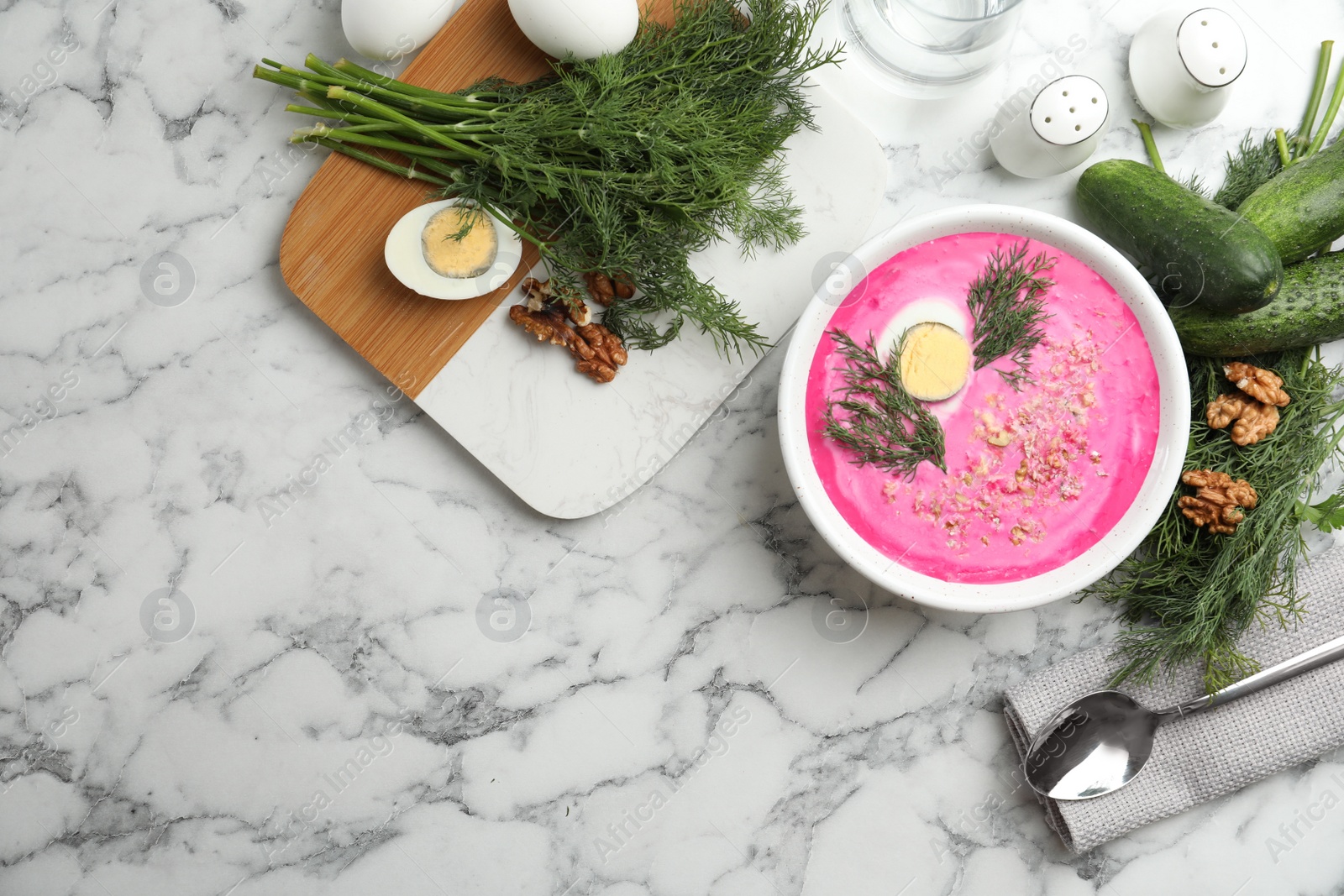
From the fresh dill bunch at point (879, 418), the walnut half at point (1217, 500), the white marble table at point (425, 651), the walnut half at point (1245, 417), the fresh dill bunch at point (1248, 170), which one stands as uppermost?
the fresh dill bunch at point (1248, 170)

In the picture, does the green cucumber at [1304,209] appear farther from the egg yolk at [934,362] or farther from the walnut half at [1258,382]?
the egg yolk at [934,362]

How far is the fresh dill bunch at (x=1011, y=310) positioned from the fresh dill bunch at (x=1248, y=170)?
0.58 m

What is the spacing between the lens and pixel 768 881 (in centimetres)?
191

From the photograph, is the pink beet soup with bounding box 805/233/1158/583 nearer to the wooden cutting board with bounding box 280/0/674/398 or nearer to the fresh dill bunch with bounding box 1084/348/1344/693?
the fresh dill bunch with bounding box 1084/348/1344/693

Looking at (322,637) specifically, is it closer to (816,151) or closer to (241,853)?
(241,853)

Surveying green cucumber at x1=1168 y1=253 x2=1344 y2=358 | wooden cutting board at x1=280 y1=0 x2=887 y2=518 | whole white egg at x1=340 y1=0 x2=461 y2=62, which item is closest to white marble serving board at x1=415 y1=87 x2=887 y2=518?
wooden cutting board at x1=280 y1=0 x2=887 y2=518

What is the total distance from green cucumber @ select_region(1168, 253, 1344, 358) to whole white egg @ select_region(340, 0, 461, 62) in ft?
5.51

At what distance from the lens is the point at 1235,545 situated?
5.51 ft

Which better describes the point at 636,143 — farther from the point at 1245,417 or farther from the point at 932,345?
the point at 1245,417

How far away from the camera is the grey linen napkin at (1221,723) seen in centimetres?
175

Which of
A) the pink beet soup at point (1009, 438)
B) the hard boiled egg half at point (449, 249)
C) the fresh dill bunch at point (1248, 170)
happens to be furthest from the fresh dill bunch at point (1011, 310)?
the hard boiled egg half at point (449, 249)

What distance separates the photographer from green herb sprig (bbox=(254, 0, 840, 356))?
161cm

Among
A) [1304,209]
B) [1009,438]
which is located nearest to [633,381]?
[1009,438]

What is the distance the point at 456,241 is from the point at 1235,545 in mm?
1711
